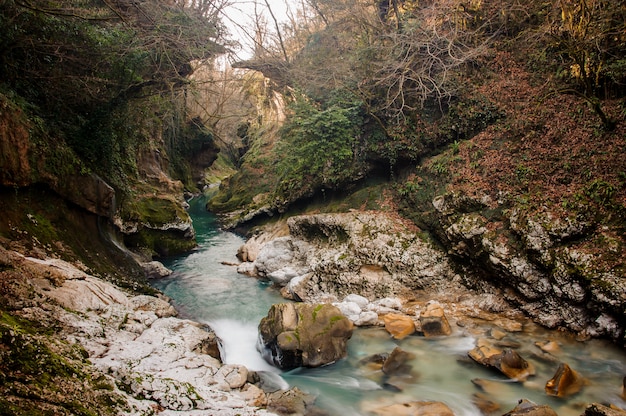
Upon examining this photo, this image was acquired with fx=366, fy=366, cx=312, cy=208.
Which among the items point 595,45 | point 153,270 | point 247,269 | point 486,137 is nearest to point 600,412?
point 486,137

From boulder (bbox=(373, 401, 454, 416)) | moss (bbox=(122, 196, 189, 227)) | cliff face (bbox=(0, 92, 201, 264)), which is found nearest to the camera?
boulder (bbox=(373, 401, 454, 416))

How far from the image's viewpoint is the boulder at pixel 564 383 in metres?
6.31

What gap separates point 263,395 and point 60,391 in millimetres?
3580

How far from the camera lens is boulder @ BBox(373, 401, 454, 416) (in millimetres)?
5816

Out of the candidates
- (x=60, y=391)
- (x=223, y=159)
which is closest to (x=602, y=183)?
(x=60, y=391)

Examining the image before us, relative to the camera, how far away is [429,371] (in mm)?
7305

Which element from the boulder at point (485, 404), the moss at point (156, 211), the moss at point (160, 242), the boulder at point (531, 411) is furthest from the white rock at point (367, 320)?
the moss at point (156, 211)

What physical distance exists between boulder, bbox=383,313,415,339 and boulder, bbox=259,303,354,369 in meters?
1.14

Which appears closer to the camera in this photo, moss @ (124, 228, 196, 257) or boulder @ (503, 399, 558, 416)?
boulder @ (503, 399, 558, 416)

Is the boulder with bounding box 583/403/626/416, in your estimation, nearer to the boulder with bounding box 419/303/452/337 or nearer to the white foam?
the boulder with bounding box 419/303/452/337

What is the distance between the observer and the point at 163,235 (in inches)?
631

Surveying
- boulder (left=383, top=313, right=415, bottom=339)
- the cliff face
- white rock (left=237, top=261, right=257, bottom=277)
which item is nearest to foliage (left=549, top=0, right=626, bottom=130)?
boulder (left=383, top=313, right=415, bottom=339)

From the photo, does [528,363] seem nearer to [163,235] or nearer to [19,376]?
[19,376]

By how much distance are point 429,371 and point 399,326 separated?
161cm
